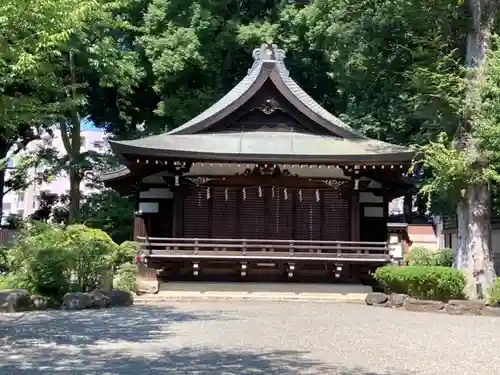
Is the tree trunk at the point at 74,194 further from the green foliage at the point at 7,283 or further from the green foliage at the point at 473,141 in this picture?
the green foliage at the point at 473,141

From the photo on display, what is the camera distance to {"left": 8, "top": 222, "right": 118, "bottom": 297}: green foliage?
12.7m

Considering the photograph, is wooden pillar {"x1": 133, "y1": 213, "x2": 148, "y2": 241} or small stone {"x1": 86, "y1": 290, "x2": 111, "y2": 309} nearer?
small stone {"x1": 86, "y1": 290, "x2": 111, "y2": 309}

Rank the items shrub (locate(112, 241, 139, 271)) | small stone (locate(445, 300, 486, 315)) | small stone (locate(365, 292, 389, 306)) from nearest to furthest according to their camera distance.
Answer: small stone (locate(445, 300, 486, 315)) → shrub (locate(112, 241, 139, 271)) → small stone (locate(365, 292, 389, 306))

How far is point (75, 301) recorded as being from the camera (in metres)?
12.3

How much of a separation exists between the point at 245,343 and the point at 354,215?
363 inches

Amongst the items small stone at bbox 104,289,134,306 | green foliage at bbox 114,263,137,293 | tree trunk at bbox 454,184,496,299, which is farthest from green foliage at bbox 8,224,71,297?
tree trunk at bbox 454,184,496,299

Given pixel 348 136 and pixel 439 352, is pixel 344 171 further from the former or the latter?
pixel 439 352

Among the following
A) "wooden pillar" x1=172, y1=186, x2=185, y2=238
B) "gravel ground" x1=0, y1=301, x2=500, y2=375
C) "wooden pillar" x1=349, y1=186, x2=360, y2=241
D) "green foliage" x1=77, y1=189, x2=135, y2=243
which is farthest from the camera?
"green foliage" x1=77, y1=189, x2=135, y2=243

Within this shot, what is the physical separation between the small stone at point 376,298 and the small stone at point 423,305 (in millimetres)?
966

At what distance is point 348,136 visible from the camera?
17609mm

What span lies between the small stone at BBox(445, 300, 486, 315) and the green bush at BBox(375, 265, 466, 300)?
694 mm

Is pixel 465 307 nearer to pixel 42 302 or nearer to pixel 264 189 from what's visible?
pixel 264 189

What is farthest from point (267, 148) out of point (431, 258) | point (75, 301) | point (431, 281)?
point (431, 258)

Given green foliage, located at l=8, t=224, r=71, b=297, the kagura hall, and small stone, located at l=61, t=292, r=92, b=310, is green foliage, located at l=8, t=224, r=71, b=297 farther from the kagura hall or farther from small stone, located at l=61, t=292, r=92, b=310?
the kagura hall
